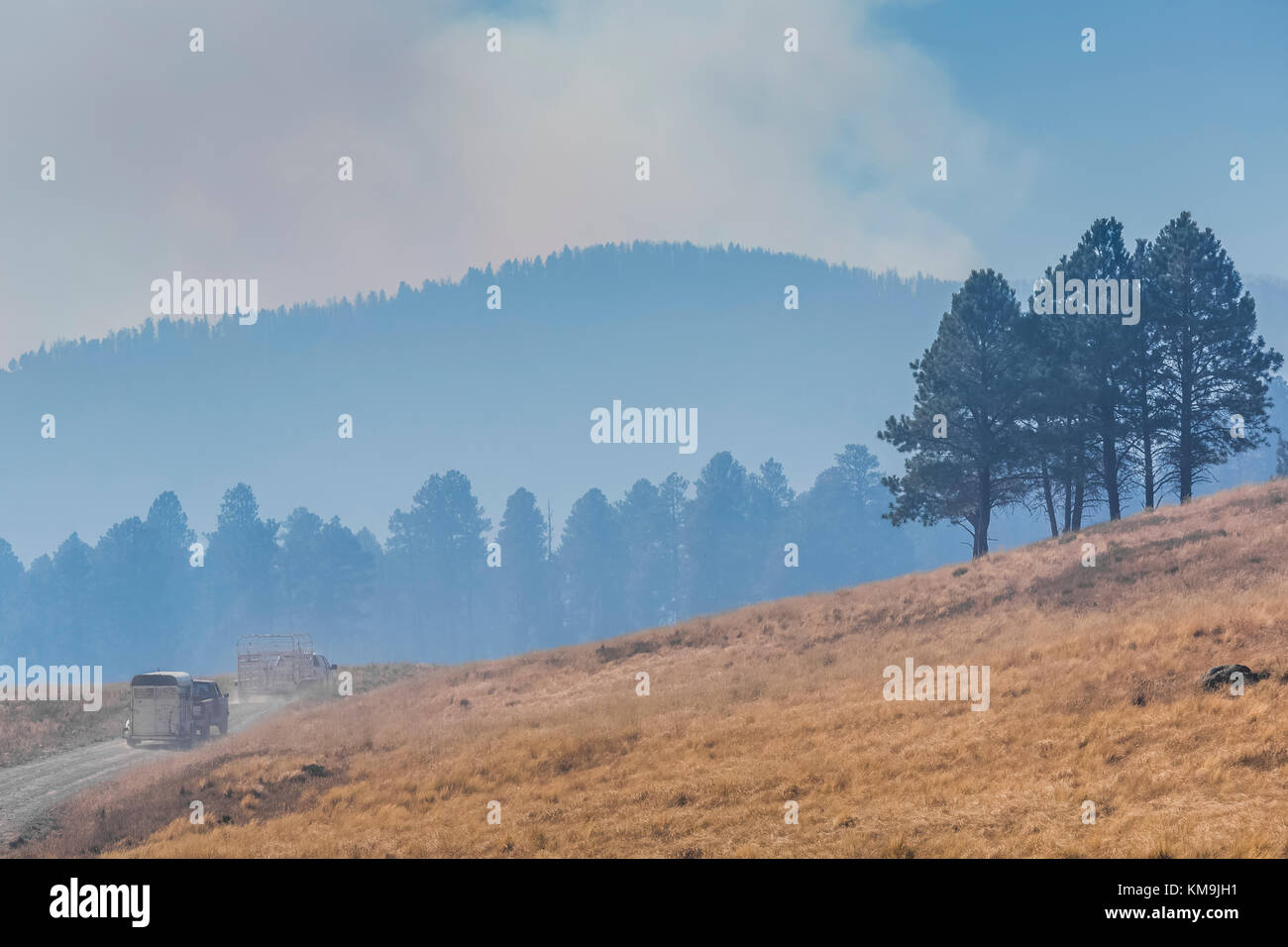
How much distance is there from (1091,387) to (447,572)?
335 ft

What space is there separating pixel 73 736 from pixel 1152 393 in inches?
1905

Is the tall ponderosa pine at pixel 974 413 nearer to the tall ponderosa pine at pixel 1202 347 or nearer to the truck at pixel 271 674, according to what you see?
the tall ponderosa pine at pixel 1202 347

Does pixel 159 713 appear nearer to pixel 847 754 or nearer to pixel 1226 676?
pixel 847 754

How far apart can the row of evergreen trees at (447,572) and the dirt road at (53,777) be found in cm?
8971

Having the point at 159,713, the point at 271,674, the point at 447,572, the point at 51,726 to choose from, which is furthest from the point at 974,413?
the point at 447,572

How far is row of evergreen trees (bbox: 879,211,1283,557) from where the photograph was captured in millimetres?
43656

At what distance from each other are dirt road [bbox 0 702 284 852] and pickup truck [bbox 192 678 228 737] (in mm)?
723

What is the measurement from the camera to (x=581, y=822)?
16.4m

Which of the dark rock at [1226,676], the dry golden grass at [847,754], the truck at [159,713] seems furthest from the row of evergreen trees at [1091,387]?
the truck at [159,713]

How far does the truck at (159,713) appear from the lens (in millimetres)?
30703

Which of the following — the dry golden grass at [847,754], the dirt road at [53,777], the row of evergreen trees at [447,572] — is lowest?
the dirt road at [53,777]

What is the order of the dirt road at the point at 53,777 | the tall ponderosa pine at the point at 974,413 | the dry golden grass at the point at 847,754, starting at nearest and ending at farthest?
the dry golden grass at the point at 847,754 < the dirt road at the point at 53,777 < the tall ponderosa pine at the point at 974,413

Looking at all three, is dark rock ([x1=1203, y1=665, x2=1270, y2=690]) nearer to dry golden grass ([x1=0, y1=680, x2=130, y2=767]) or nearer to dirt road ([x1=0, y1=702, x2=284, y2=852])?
A: dirt road ([x1=0, y1=702, x2=284, y2=852])
